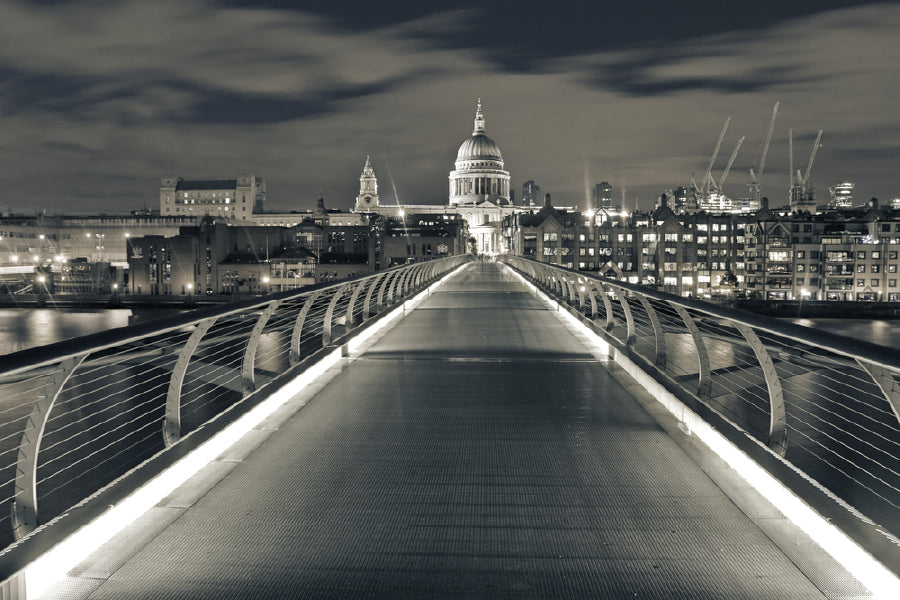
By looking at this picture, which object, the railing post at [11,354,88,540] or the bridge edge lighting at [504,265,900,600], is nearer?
the bridge edge lighting at [504,265,900,600]

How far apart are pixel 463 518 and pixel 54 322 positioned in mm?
93931

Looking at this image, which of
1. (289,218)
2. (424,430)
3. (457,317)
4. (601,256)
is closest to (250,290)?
(601,256)

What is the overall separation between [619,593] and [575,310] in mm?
10604

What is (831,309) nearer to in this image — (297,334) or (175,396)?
(297,334)

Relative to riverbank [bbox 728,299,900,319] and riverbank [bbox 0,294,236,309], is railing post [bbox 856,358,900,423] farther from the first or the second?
riverbank [bbox 0,294,236,309]

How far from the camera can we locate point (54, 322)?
279 feet

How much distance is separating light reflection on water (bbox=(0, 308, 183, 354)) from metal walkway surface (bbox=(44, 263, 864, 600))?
7296 cm

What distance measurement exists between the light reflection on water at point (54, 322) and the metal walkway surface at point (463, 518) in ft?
239

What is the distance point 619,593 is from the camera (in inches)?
121

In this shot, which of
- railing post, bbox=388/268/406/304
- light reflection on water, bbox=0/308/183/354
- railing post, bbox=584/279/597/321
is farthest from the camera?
light reflection on water, bbox=0/308/183/354

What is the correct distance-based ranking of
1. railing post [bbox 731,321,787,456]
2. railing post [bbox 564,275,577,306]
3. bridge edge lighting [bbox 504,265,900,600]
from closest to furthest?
bridge edge lighting [bbox 504,265,900,600] < railing post [bbox 731,321,787,456] < railing post [bbox 564,275,577,306]

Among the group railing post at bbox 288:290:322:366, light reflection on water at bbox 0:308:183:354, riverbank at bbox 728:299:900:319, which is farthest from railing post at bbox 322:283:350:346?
riverbank at bbox 728:299:900:319

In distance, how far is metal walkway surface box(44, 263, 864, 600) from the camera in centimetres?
314

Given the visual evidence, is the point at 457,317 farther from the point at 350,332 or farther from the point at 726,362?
the point at 726,362
